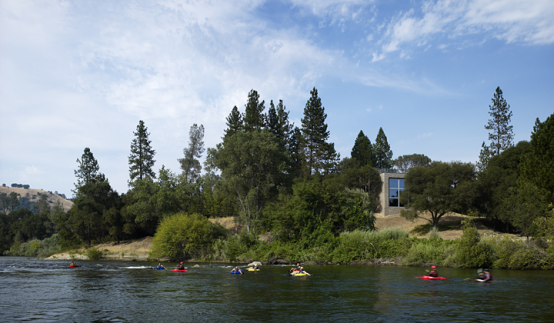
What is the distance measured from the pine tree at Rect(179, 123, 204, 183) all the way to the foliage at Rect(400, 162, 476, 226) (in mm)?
49705

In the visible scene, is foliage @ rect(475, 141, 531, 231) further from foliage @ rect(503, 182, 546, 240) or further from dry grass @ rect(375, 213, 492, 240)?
foliage @ rect(503, 182, 546, 240)

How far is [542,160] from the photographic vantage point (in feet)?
167

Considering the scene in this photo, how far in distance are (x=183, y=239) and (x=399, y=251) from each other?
2826cm

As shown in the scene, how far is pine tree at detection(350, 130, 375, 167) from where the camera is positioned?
99125 millimetres

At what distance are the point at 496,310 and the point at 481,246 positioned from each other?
22142 mm

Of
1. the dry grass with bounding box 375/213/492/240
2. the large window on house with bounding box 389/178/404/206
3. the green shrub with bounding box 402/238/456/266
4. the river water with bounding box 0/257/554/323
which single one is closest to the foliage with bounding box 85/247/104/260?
the river water with bounding box 0/257/554/323

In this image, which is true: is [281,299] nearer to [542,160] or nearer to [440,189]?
[542,160]

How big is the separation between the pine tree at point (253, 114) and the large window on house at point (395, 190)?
1163 inches

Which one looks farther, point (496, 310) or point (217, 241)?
point (217, 241)

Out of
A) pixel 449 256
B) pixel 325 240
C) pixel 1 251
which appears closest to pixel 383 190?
pixel 325 240

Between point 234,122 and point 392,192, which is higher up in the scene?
point 234,122

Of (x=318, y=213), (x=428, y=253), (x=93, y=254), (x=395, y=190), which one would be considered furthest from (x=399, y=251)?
(x=93, y=254)

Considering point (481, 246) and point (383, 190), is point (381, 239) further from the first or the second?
point (383, 190)

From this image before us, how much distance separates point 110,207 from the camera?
8288 centimetres
